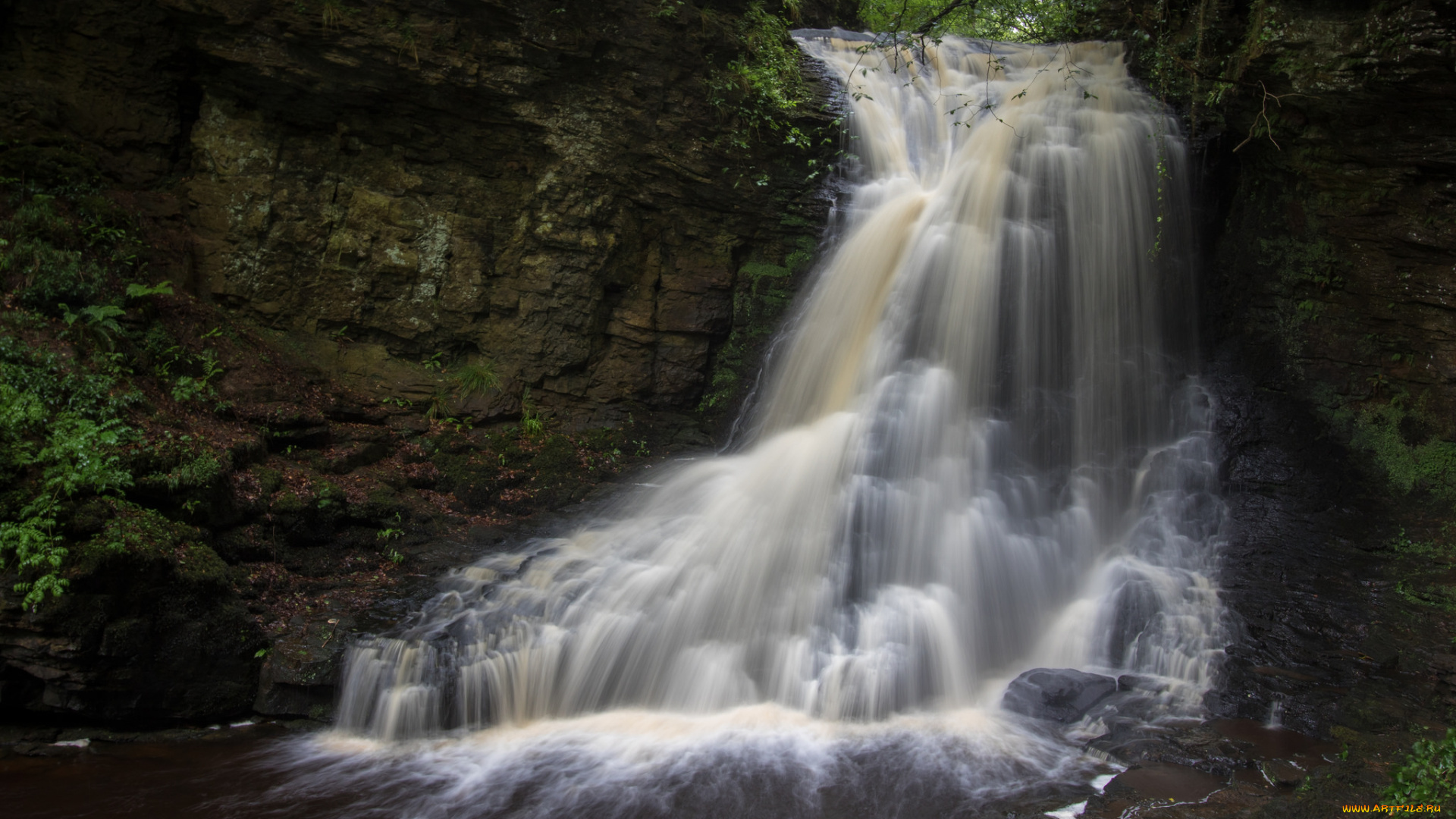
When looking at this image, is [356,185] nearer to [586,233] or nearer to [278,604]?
[586,233]

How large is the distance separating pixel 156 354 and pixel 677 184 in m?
6.63

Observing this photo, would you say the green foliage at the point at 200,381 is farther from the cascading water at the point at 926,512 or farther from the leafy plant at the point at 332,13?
the leafy plant at the point at 332,13

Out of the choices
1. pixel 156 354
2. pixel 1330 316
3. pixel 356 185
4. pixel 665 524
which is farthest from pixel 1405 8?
pixel 156 354

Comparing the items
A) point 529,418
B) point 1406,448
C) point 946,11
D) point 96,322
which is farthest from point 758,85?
point 1406,448

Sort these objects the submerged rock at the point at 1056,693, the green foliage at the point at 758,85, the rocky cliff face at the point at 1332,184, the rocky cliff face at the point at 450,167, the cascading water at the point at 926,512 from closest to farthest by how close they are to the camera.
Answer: the submerged rock at the point at 1056,693
the cascading water at the point at 926,512
the rocky cliff face at the point at 1332,184
the rocky cliff face at the point at 450,167
the green foliage at the point at 758,85

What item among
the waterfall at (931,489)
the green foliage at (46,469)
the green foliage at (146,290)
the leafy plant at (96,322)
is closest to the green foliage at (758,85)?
the waterfall at (931,489)

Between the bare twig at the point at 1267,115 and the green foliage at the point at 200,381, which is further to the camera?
the bare twig at the point at 1267,115

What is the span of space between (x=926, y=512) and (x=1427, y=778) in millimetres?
4536

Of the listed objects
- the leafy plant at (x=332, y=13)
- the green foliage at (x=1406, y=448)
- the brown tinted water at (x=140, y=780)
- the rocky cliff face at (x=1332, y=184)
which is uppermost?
the leafy plant at (x=332, y=13)

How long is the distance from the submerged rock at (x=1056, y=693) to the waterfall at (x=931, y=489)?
0.34 m

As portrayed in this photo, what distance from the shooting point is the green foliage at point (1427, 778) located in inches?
167

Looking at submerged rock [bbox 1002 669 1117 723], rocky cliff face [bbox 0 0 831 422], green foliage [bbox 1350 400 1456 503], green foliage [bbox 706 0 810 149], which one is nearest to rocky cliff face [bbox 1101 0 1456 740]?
green foliage [bbox 1350 400 1456 503]

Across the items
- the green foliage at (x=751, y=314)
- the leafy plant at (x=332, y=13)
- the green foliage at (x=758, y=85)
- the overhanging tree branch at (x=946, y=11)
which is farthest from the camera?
the green foliage at (x=751, y=314)

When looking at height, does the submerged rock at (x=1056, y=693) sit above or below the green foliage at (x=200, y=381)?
below
